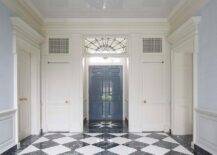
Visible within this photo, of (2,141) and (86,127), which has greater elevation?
(2,141)

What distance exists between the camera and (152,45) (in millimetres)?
5977

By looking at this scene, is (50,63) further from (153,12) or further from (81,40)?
(153,12)

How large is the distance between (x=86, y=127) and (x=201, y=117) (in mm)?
3535

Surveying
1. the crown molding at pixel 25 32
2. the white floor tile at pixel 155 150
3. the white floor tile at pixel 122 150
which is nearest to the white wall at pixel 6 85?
the crown molding at pixel 25 32

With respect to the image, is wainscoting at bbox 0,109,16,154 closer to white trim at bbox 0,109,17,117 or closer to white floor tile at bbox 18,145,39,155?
white trim at bbox 0,109,17,117

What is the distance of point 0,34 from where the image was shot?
11.8ft

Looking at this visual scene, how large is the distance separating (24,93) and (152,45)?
339 centimetres

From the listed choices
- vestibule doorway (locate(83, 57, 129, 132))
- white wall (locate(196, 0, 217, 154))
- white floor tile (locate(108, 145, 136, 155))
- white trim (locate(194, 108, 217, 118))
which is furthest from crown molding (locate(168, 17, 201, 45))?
vestibule doorway (locate(83, 57, 129, 132))

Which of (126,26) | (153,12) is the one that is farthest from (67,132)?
(153,12)

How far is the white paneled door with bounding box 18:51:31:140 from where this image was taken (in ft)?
16.5

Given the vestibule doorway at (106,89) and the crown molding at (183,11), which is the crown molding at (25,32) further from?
the crown molding at (183,11)

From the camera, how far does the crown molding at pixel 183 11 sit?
413cm

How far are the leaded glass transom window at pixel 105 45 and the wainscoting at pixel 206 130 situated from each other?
3036 millimetres

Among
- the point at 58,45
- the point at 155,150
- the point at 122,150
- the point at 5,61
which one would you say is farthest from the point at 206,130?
the point at 58,45
